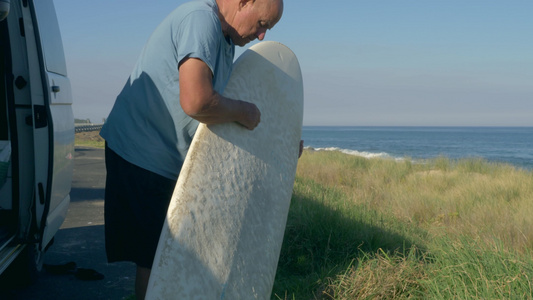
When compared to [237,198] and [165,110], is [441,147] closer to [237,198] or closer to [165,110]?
[237,198]

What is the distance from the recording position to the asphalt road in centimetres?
399

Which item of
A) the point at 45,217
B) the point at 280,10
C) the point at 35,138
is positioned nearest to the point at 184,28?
the point at 280,10

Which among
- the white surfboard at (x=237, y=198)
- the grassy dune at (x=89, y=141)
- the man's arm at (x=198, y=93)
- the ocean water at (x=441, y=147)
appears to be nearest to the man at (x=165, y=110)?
the man's arm at (x=198, y=93)

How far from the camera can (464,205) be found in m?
8.38

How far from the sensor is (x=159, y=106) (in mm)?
2457

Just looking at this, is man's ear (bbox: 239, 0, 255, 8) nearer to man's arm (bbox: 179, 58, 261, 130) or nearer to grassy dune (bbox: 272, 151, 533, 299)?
man's arm (bbox: 179, 58, 261, 130)

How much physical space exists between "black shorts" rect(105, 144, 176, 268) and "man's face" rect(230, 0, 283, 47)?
0.78 meters

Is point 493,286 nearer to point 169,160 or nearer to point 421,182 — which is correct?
point 169,160

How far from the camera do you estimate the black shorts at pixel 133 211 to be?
2539 mm

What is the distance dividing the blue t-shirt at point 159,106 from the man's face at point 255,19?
0.09 meters

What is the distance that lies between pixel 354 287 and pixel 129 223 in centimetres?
164

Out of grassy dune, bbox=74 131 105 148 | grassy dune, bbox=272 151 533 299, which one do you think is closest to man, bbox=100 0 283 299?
grassy dune, bbox=272 151 533 299

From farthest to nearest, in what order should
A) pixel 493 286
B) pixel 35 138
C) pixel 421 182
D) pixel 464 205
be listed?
pixel 421 182
pixel 464 205
pixel 35 138
pixel 493 286

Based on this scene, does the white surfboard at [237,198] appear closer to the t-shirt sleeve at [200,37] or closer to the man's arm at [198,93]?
the man's arm at [198,93]
